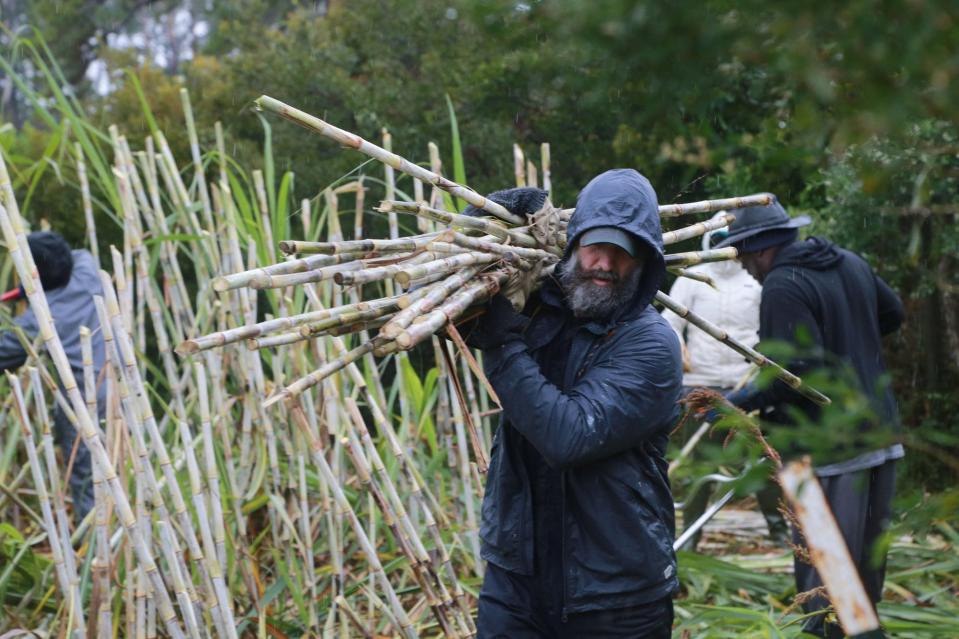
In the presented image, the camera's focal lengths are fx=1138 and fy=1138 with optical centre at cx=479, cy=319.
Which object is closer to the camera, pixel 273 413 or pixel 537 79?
pixel 273 413

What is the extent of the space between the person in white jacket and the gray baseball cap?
253cm

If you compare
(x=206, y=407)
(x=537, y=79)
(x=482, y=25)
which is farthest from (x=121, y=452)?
(x=537, y=79)

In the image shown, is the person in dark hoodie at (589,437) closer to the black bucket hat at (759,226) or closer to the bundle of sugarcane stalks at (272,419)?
the bundle of sugarcane stalks at (272,419)

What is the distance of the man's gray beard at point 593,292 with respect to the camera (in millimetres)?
2182

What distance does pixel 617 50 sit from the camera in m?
1.03

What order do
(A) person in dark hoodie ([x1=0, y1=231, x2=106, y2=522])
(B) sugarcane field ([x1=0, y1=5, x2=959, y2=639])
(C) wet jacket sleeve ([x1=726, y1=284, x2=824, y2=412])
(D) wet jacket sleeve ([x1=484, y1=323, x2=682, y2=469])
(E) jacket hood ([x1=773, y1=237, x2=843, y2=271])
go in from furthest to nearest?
(A) person in dark hoodie ([x1=0, y1=231, x2=106, y2=522])
(E) jacket hood ([x1=773, y1=237, x2=843, y2=271])
(C) wet jacket sleeve ([x1=726, y1=284, x2=824, y2=412])
(D) wet jacket sleeve ([x1=484, y1=323, x2=682, y2=469])
(B) sugarcane field ([x1=0, y1=5, x2=959, y2=639])

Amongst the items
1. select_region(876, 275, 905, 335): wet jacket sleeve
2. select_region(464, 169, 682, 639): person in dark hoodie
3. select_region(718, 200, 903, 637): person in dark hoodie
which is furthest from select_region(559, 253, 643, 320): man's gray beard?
select_region(876, 275, 905, 335): wet jacket sleeve

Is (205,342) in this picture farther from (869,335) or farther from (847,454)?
(869,335)

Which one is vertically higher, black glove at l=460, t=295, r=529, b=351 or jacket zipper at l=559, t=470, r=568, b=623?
black glove at l=460, t=295, r=529, b=351

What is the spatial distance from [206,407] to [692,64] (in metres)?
1.97

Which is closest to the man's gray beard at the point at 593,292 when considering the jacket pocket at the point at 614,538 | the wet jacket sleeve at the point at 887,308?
the jacket pocket at the point at 614,538

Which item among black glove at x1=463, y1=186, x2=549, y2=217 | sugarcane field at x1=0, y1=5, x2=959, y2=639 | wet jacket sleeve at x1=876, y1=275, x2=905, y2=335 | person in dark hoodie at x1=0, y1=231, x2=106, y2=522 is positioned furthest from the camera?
person in dark hoodie at x1=0, y1=231, x2=106, y2=522

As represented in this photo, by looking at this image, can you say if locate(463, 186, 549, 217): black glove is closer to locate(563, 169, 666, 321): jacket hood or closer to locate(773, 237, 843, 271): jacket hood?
locate(563, 169, 666, 321): jacket hood

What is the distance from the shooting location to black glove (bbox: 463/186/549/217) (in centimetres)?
235
